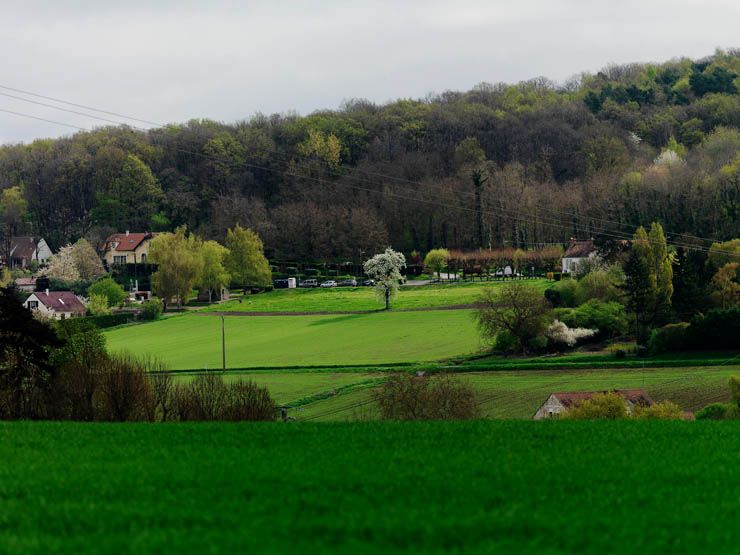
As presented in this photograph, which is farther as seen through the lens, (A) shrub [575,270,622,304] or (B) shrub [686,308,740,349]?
(A) shrub [575,270,622,304]

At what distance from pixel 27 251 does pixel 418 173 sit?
5486 cm

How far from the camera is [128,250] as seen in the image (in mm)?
126438

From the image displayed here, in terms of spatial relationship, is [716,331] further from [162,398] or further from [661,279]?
[162,398]

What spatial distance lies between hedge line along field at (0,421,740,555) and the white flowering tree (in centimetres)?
6926

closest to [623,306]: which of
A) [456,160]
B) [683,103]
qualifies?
[456,160]

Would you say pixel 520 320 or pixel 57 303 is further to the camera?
pixel 57 303

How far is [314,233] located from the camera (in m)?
123

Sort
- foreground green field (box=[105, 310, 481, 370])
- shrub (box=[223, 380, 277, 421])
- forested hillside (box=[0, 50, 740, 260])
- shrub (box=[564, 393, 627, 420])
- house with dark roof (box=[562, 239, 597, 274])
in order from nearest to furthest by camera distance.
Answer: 1. shrub (box=[223, 380, 277, 421])
2. shrub (box=[564, 393, 627, 420])
3. foreground green field (box=[105, 310, 481, 370])
4. house with dark roof (box=[562, 239, 597, 274])
5. forested hillside (box=[0, 50, 740, 260])

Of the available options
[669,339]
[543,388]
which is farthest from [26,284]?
[543,388]

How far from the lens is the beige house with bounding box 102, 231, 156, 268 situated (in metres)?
126

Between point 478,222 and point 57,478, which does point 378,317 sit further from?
point 57,478

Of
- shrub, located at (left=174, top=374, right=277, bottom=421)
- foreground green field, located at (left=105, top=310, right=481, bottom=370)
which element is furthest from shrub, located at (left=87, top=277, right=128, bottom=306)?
shrub, located at (left=174, top=374, right=277, bottom=421)

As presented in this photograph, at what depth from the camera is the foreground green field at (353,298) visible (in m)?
87.2

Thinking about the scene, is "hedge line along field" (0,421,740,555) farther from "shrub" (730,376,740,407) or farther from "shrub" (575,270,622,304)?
"shrub" (575,270,622,304)
